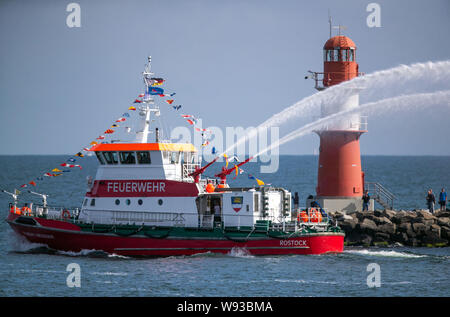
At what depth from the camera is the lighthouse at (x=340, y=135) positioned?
122 ft

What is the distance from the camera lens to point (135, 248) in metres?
31.0

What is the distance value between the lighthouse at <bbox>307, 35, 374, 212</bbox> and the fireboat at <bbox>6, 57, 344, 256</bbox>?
523cm

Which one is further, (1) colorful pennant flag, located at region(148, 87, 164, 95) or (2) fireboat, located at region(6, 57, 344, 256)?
(1) colorful pennant flag, located at region(148, 87, 164, 95)

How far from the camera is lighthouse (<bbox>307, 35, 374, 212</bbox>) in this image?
37125 mm

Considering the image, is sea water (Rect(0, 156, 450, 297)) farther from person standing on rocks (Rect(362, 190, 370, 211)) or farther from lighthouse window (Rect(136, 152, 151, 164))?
person standing on rocks (Rect(362, 190, 370, 211))

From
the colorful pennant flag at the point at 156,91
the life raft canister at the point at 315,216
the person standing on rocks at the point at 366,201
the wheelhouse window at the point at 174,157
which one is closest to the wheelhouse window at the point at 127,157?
the wheelhouse window at the point at 174,157

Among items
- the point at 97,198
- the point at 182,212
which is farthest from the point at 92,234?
the point at 182,212

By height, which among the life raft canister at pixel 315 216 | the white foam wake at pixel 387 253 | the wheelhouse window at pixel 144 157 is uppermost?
the wheelhouse window at pixel 144 157

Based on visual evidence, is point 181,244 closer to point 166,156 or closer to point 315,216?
point 166,156

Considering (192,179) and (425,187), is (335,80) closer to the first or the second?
(192,179)

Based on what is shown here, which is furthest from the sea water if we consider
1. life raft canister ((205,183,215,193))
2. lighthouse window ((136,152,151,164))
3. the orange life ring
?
lighthouse window ((136,152,151,164))

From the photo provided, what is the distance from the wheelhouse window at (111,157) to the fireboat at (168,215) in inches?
2.0

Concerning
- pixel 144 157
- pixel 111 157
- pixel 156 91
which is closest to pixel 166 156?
pixel 144 157

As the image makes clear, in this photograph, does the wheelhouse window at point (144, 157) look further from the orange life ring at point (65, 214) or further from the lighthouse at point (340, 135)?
the lighthouse at point (340, 135)
